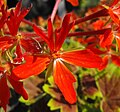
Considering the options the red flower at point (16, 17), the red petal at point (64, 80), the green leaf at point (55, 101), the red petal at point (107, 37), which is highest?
the red flower at point (16, 17)

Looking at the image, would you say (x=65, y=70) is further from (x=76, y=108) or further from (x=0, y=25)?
(x=76, y=108)

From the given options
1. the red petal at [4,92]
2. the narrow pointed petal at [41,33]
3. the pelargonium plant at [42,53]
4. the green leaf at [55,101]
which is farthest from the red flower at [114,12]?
the green leaf at [55,101]

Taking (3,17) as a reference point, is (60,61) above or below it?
below

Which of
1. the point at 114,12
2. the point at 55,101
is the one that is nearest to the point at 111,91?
the point at 55,101

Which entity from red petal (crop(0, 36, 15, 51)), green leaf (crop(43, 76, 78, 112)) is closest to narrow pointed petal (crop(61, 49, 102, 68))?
red petal (crop(0, 36, 15, 51))

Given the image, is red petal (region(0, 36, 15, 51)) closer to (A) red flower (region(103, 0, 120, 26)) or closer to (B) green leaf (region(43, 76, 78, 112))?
(A) red flower (region(103, 0, 120, 26))

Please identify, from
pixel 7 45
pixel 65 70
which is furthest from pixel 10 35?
pixel 65 70

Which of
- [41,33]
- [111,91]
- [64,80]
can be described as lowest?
[111,91]

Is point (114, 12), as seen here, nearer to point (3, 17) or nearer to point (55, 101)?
point (3, 17)

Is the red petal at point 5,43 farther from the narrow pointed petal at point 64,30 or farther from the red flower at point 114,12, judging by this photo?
the red flower at point 114,12
